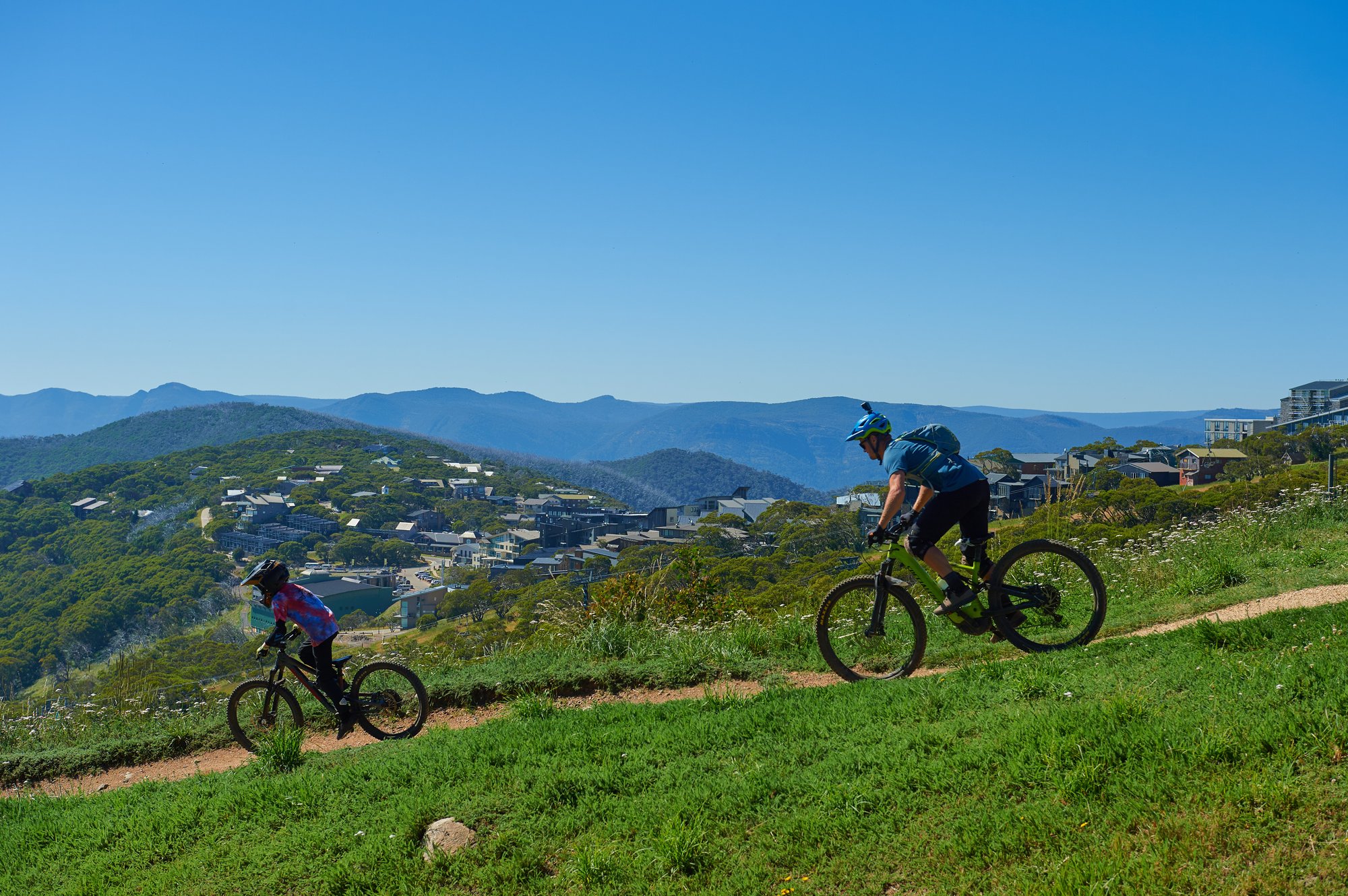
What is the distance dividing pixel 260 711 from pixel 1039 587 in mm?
7267

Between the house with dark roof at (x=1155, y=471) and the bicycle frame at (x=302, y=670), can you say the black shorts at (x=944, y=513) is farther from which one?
the house with dark roof at (x=1155, y=471)

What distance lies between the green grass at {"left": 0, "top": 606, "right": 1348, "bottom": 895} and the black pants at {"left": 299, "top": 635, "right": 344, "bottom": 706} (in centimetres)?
116

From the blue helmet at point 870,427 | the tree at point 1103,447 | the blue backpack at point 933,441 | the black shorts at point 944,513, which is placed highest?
the blue helmet at point 870,427

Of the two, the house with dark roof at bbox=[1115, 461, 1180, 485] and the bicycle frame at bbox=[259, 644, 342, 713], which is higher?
the bicycle frame at bbox=[259, 644, 342, 713]

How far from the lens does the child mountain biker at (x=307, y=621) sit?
294 inches

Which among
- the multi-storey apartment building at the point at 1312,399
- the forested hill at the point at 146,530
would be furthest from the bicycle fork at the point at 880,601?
the multi-storey apartment building at the point at 1312,399

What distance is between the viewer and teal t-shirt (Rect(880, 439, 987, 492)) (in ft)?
21.2

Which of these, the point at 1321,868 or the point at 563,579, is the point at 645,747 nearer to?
the point at 1321,868

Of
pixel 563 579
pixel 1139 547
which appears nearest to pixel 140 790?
pixel 1139 547

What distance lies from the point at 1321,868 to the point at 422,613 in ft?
220

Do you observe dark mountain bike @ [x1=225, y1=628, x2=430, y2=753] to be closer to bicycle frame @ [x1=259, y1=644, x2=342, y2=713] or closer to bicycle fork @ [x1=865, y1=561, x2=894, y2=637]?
bicycle frame @ [x1=259, y1=644, x2=342, y2=713]

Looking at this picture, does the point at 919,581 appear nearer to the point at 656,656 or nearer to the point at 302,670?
the point at 656,656

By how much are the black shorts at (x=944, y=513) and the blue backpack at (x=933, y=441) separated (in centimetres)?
24

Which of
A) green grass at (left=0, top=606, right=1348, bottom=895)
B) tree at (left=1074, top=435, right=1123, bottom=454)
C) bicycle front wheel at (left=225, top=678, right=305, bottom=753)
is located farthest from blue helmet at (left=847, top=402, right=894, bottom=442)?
tree at (left=1074, top=435, right=1123, bottom=454)
